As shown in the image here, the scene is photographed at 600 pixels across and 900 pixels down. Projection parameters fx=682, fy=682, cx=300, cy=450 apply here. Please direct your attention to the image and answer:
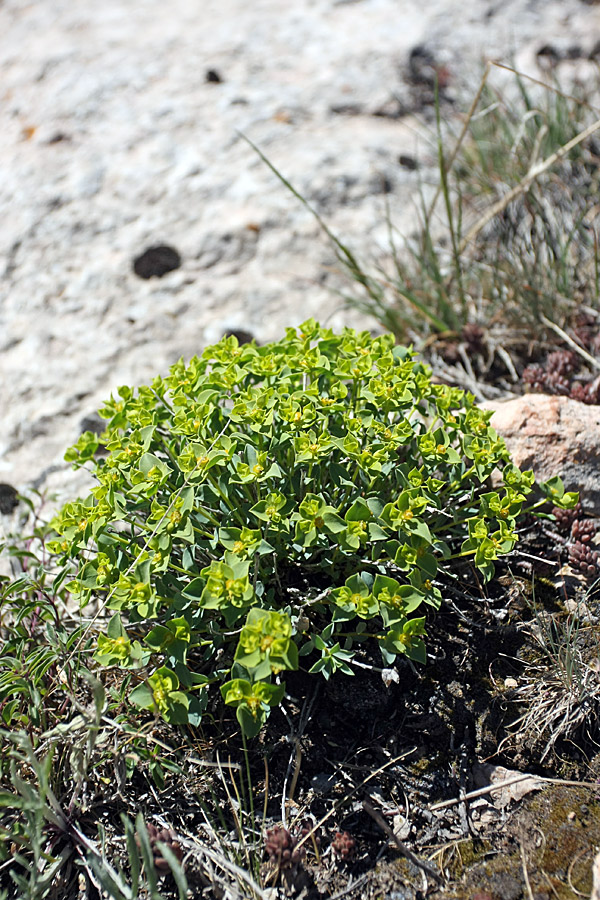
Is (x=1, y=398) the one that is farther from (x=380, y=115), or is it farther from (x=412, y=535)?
(x=380, y=115)

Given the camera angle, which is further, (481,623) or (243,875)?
(481,623)

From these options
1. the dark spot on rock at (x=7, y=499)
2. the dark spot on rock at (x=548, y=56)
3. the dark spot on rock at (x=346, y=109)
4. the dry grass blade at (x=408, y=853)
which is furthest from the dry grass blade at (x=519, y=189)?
the dry grass blade at (x=408, y=853)

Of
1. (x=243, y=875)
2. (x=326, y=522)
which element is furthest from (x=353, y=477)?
(x=243, y=875)

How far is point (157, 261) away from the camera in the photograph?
156 inches

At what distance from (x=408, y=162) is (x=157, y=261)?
1754 millimetres

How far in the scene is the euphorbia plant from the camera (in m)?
1.96

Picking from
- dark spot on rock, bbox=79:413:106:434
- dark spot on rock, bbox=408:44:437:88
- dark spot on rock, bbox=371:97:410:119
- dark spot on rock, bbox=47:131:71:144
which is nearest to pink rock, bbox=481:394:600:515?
dark spot on rock, bbox=79:413:106:434

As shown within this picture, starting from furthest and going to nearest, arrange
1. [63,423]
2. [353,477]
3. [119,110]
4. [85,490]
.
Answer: [119,110] → [63,423] → [85,490] → [353,477]

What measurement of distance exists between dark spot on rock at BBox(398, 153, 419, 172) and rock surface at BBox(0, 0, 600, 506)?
0.12ft

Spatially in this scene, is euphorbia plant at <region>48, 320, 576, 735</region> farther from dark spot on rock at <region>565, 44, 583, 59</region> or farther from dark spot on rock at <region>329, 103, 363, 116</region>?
dark spot on rock at <region>565, 44, 583, 59</region>

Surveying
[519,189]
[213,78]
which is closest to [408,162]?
[519,189]

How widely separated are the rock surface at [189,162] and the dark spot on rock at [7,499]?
58 mm

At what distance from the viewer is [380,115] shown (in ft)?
15.4

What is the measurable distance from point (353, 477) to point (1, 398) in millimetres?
2174
